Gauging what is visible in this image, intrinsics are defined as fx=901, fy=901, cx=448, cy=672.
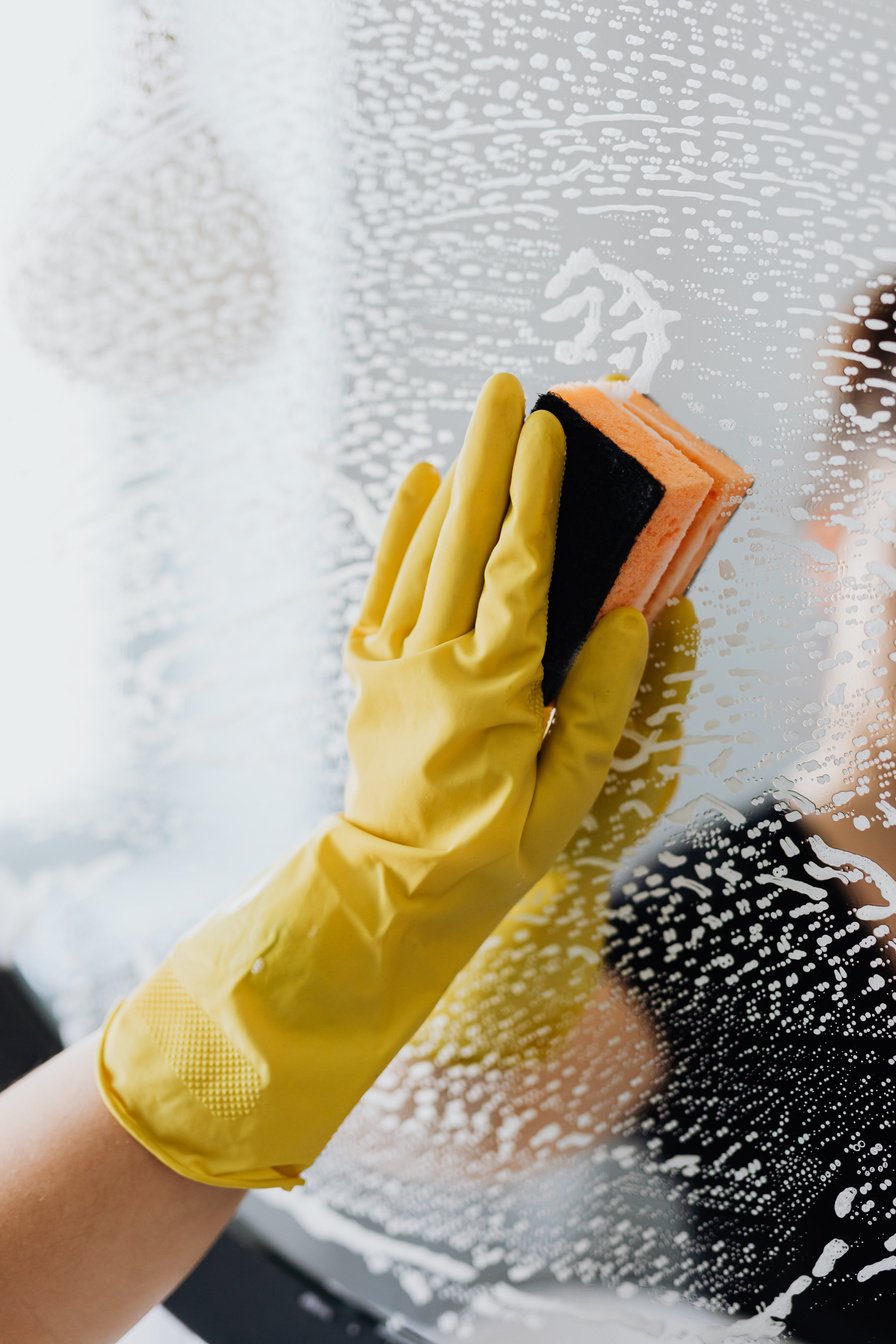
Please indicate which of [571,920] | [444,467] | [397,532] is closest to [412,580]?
[397,532]

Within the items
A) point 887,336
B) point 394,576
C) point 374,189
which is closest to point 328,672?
point 394,576

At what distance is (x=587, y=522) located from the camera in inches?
20.9

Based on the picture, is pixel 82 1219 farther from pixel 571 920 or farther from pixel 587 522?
pixel 587 522

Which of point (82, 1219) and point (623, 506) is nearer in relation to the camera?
point (623, 506)

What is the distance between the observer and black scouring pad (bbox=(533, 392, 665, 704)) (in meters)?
0.50

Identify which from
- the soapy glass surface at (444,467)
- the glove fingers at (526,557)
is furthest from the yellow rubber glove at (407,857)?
the soapy glass surface at (444,467)

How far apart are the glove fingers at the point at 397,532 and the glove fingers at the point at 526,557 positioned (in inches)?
4.8

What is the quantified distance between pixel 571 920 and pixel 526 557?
0.32 metres

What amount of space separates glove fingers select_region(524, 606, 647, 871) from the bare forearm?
1.15ft

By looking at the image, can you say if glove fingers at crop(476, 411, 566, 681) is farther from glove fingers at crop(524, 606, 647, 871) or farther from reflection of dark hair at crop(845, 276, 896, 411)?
reflection of dark hair at crop(845, 276, 896, 411)

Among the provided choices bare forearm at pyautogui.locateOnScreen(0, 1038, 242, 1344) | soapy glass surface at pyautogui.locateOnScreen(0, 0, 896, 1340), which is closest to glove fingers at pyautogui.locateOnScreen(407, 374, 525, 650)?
soapy glass surface at pyautogui.locateOnScreen(0, 0, 896, 1340)

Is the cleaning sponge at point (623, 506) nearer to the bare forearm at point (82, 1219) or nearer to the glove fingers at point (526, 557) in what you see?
the glove fingers at point (526, 557)

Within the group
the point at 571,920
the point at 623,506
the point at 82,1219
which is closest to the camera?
the point at 623,506

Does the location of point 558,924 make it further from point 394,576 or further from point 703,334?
point 703,334
